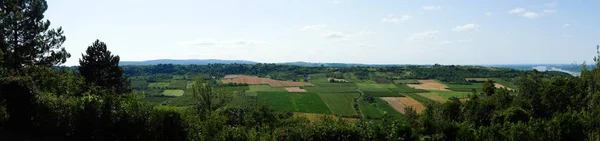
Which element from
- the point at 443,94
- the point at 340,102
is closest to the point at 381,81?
the point at 443,94

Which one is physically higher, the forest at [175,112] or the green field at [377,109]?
the forest at [175,112]

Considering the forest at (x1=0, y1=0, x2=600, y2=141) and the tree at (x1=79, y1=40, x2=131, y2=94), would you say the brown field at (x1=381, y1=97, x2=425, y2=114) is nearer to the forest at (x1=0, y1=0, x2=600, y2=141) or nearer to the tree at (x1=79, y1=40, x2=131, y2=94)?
the forest at (x1=0, y1=0, x2=600, y2=141)

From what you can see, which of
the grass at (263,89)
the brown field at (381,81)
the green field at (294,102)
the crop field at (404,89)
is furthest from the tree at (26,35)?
the brown field at (381,81)

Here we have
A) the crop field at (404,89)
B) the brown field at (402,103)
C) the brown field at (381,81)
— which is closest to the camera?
the brown field at (402,103)

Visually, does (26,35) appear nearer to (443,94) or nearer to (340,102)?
(340,102)

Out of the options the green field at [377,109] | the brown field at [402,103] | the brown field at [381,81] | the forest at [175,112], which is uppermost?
the forest at [175,112]

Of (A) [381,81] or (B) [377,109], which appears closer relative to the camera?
(B) [377,109]

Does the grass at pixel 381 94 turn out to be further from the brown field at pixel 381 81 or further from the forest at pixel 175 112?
the forest at pixel 175 112
